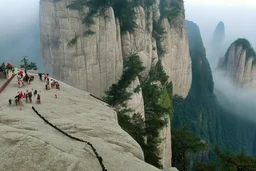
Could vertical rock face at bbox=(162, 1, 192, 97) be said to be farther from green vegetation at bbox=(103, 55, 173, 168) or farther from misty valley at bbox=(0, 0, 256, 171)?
green vegetation at bbox=(103, 55, 173, 168)

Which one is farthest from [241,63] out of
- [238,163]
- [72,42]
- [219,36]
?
[219,36]

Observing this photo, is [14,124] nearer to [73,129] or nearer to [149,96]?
[73,129]

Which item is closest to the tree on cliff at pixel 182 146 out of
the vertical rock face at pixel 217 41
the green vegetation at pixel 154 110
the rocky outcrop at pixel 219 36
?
Result: the green vegetation at pixel 154 110

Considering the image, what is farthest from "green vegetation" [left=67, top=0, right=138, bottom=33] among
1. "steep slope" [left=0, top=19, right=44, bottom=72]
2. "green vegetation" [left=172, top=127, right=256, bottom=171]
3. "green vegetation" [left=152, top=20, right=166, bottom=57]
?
"steep slope" [left=0, top=19, right=44, bottom=72]

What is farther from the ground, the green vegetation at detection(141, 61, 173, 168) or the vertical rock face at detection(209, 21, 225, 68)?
the vertical rock face at detection(209, 21, 225, 68)

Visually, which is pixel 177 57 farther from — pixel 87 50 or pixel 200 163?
pixel 200 163

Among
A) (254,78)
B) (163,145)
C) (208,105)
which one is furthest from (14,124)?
(254,78)

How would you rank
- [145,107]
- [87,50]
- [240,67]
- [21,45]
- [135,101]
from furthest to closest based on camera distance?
[240,67] → [21,45] → [145,107] → [87,50] → [135,101]
